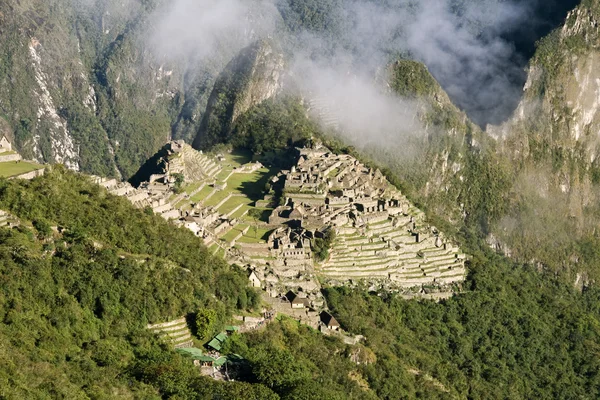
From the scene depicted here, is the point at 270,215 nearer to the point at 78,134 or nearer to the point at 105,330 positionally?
the point at 105,330

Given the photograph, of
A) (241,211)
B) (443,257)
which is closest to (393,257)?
(443,257)

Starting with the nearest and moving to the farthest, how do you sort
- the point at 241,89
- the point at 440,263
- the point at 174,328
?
the point at 174,328 → the point at 440,263 → the point at 241,89

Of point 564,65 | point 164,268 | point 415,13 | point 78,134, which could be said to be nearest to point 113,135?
point 78,134

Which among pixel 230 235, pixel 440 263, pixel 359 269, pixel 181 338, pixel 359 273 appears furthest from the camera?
pixel 440 263

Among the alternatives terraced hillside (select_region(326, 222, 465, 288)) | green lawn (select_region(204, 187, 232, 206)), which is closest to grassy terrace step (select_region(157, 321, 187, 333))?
terraced hillside (select_region(326, 222, 465, 288))

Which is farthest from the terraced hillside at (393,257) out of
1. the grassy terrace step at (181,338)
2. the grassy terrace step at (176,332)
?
the grassy terrace step at (181,338)

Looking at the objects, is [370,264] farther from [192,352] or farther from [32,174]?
[32,174]
